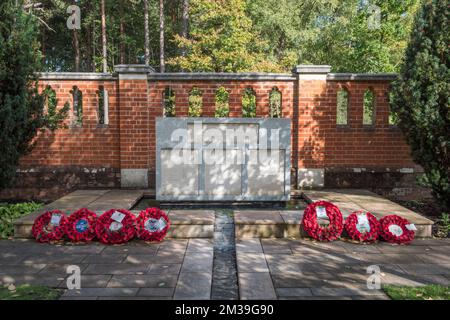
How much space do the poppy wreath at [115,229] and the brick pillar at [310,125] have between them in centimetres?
462

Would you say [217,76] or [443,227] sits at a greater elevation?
[217,76]

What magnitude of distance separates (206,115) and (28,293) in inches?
236

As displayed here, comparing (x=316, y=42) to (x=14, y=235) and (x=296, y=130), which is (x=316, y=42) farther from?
(x=14, y=235)

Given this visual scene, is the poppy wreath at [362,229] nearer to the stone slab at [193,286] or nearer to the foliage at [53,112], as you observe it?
the stone slab at [193,286]

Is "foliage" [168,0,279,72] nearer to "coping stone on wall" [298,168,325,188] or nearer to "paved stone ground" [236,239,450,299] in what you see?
"coping stone on wall" [298,168,325,188]

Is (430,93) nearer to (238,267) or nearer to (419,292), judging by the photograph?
(419,292)

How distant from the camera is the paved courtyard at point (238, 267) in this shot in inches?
165

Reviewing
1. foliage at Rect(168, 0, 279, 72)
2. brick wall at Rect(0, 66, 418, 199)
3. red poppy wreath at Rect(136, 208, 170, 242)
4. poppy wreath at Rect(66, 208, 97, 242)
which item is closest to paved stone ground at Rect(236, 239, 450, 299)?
red poppy wreath at Rect(136, 208, 170, 242)

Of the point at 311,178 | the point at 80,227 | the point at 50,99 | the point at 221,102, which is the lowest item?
the point at 80,227

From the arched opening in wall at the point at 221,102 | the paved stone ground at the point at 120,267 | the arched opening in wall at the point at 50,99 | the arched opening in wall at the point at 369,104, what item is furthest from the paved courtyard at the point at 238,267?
the arched opening in wall at the point at 221,102

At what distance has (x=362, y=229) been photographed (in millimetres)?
6016

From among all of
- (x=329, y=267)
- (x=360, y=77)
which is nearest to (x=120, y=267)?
(x=329, y=267)

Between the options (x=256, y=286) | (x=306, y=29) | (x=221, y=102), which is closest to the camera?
(x=256, y=286)

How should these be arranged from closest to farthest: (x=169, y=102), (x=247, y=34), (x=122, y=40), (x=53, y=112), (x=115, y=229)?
1. (x=115, y=229)
2. (x=53, y=112)
3. (x=247, y=34)
4. (x=169, y=102)
5. (x=122, y=40)
